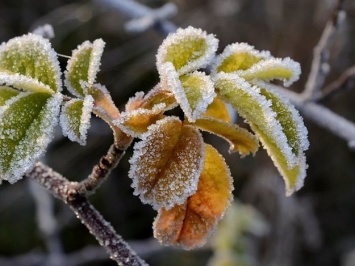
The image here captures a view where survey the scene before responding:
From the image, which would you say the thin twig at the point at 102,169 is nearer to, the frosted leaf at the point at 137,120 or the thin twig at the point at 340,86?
the frosted leaf at the point at 137,120

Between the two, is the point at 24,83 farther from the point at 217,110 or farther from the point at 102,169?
the point at 217,110

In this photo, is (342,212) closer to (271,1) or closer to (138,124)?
(271,1)

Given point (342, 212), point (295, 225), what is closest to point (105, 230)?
point (295, 225)

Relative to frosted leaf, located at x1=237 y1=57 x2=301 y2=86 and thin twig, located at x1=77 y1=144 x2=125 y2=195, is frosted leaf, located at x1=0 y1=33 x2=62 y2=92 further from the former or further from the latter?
frosted leaf, located at x1=237 y1=57 x2=301 y2=86

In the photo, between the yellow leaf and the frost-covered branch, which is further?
the frost-covered branch

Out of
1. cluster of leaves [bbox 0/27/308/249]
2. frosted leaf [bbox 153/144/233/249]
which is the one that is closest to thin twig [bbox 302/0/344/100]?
cluster of leaves [bbox 0/27/308/249]

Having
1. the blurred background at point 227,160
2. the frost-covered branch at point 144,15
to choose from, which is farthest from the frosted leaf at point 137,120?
the blurred background at point 227,160
